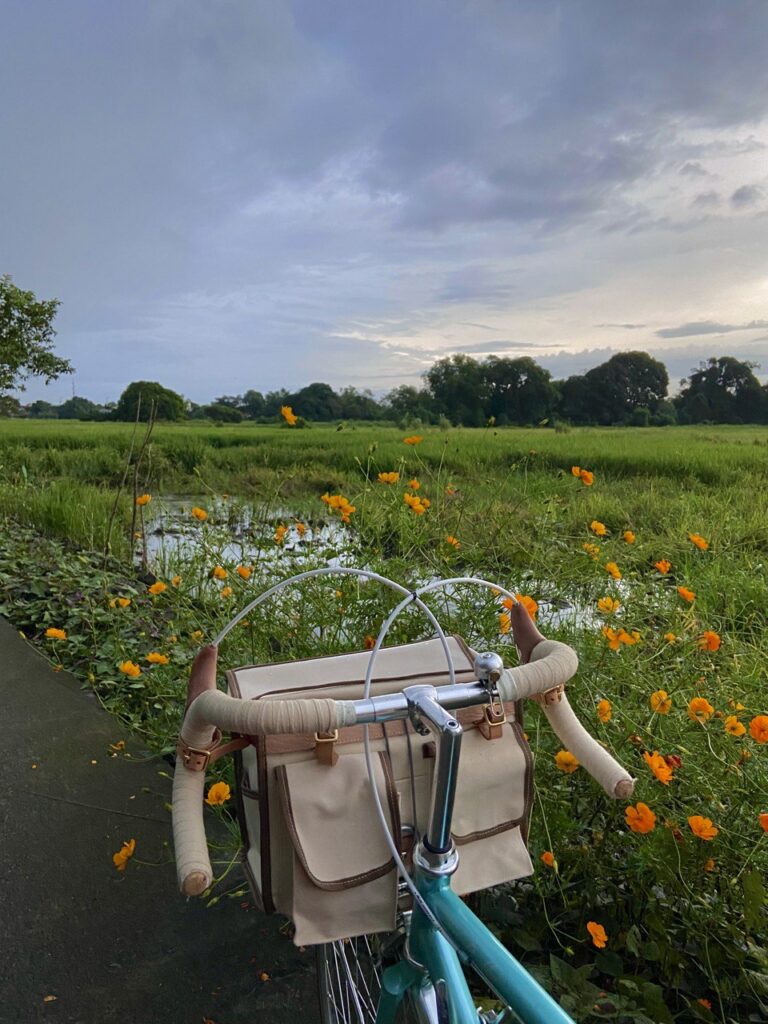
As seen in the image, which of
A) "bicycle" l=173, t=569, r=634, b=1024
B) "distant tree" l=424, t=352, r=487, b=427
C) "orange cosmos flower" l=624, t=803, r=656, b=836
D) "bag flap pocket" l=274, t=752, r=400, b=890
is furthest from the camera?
"distant tree" l=424, t=352, r=487, b=427

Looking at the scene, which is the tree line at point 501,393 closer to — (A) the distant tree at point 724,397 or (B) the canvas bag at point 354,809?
(A) the distant tree at point 724,397

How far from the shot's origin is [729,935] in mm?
1189

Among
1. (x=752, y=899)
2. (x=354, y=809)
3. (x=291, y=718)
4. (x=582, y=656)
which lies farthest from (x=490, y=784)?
(x=582, y=656)

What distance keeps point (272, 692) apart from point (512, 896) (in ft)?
2.95

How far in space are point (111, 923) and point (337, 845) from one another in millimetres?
1036

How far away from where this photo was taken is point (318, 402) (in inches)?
582

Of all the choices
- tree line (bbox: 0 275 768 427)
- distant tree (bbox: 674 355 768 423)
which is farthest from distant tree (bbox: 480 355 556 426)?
distant tree (bbox: 674 355 768 423)

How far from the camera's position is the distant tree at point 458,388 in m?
12.3

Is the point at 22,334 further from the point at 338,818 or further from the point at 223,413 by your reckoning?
the point at 338,818

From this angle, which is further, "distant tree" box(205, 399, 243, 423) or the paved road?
"distant tree" box(205, 399, 243, 423)

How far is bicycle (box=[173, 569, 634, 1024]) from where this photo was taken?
0.61 m

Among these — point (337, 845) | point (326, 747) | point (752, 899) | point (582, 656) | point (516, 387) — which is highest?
point (516, 387)

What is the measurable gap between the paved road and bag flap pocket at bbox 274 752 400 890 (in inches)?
29.4

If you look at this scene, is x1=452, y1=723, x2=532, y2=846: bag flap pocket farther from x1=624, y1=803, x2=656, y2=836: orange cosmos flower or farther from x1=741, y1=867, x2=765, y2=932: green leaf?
x1=741, y1=867, x2=765, y2=932: green leaf
